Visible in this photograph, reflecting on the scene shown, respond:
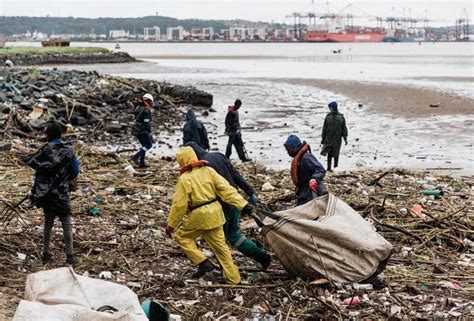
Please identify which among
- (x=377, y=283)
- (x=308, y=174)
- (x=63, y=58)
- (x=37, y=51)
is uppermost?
(x=37, y=51)

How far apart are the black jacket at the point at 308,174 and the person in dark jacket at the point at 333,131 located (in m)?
5.57

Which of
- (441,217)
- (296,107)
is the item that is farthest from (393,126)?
(441,217)

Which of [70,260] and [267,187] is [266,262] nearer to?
[70,260]

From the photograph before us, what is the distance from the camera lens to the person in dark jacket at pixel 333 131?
46.3 ft

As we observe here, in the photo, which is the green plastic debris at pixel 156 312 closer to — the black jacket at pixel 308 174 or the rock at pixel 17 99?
the black jacket at pixel 308 174

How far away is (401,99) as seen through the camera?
31.3 m

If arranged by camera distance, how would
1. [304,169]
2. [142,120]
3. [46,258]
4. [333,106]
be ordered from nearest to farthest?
[46,258] → [304,169] → [333,106] → [142,120]

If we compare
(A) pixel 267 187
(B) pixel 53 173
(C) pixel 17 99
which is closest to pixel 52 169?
(B) pixel 53 173

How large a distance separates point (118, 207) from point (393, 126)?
1468 centimetres

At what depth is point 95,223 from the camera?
376 inches

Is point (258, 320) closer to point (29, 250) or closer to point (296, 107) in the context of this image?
point (29, 250)

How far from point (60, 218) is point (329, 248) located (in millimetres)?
2894

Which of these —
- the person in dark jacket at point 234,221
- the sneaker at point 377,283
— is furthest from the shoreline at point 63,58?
the sneaker at point 377,283

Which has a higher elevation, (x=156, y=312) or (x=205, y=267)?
(x=156, y=312)
